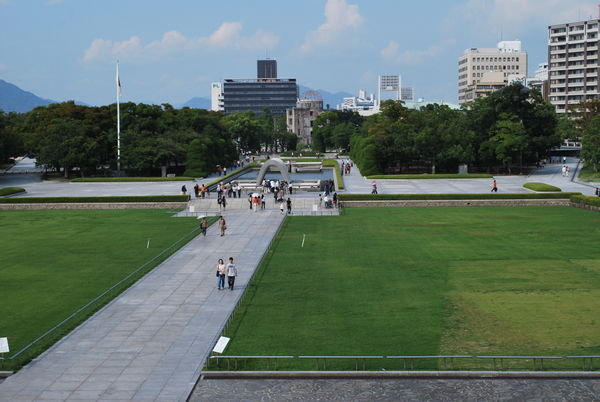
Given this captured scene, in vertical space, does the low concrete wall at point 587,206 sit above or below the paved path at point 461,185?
below

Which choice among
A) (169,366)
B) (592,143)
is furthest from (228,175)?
(169,366)

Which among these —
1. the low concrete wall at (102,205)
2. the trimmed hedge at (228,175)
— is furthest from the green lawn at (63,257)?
the trimmed hedge at (228,175)

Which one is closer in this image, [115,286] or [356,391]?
[356,391]

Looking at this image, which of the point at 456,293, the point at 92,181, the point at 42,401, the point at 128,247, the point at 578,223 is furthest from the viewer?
the point at 92,181

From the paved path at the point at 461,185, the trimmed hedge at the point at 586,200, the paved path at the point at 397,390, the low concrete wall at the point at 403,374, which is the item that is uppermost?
the paved path at the point at 461,185

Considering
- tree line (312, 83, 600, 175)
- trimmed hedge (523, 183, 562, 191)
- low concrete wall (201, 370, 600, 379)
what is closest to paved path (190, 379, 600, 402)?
low concrete wall (201, 370, 600, 379)

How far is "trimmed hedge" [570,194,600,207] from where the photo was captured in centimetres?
4556

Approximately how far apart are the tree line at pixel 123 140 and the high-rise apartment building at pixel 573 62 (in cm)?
7344

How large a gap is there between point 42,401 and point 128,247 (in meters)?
19.5

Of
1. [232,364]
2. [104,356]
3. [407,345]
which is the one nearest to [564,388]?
[407,345]

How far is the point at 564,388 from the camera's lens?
50.5 feet

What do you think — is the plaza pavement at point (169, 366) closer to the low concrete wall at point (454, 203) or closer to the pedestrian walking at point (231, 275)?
the pedestrian walking at point (231, 275)

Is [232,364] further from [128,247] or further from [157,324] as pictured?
[128,247]

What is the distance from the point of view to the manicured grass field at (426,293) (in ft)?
60.7
